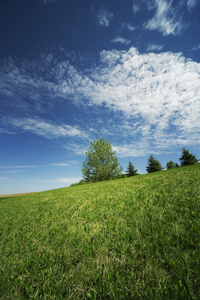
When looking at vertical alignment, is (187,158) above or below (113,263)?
above

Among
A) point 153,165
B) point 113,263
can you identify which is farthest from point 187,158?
point 113,263

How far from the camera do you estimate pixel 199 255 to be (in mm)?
1403

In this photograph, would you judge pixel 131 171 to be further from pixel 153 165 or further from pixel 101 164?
pixel 101 164

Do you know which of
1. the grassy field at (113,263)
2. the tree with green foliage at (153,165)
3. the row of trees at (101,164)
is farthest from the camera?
the tree with green foliage at (153,165)

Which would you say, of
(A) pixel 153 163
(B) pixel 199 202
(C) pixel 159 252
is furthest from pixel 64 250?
(A) pixel 153 163

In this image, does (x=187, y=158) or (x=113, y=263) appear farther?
(x=187, y=158)

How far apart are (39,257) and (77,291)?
1026 millimetres

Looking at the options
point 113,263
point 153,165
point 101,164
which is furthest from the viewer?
point 153,165

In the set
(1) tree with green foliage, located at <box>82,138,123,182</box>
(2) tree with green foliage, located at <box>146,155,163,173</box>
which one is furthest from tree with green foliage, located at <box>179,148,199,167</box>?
(1) tree with green foliage, located at <box>82,138,123,182</box>

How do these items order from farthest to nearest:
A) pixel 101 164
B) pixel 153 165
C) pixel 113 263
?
1. pixel 153 165
2. pixel 101 164
3. pixel 113 263

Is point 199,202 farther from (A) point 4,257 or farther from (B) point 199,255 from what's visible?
(A) point 4,257

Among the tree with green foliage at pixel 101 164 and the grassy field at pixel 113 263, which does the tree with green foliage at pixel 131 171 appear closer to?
the tree with green foliage at pixel 101 164

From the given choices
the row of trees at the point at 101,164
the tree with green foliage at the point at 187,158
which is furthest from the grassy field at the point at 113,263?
the tree with green foliage at the point at 187,158

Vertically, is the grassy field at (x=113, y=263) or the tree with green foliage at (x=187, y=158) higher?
the tree with green foliage at (x=187, y=158)
